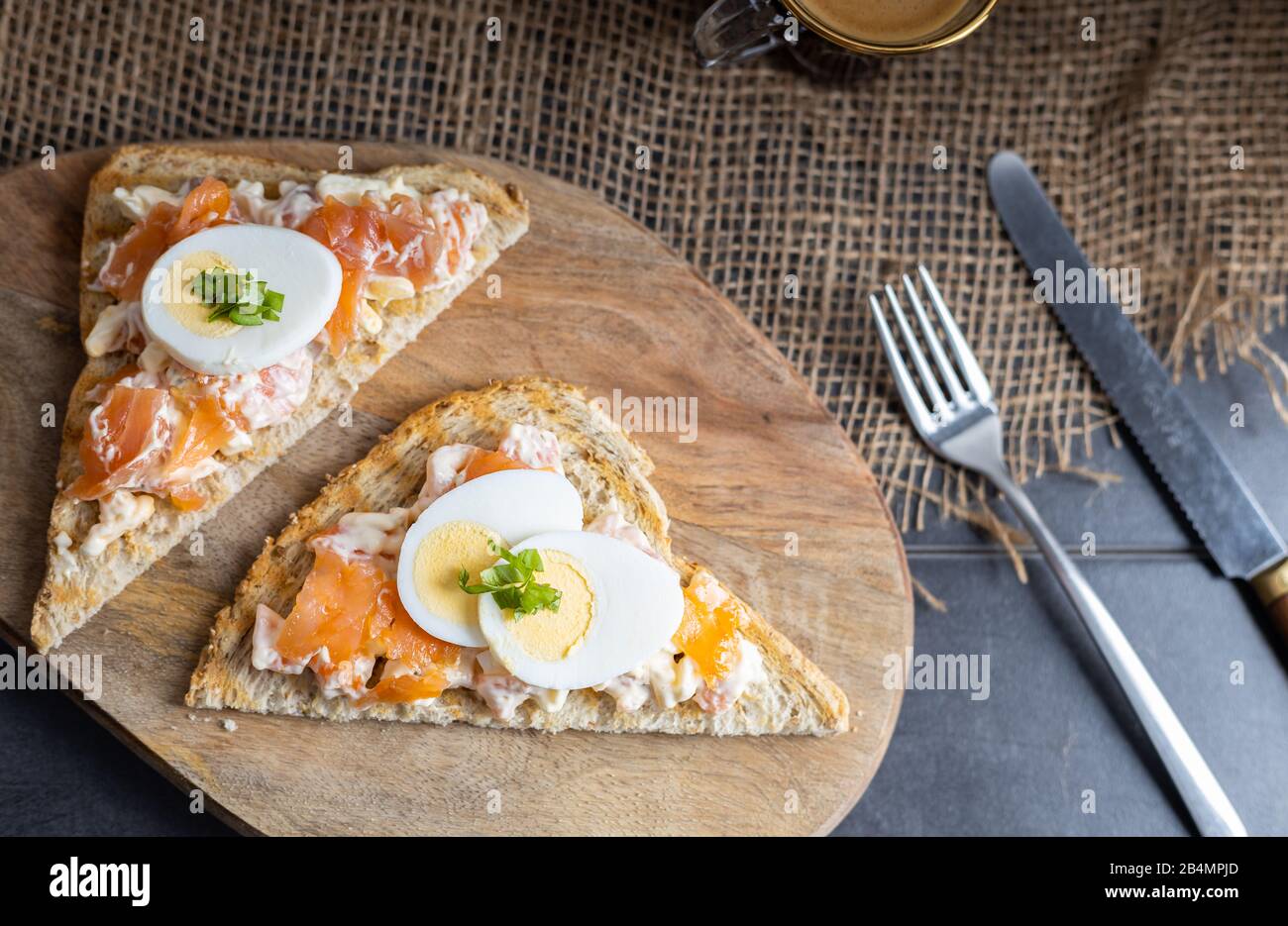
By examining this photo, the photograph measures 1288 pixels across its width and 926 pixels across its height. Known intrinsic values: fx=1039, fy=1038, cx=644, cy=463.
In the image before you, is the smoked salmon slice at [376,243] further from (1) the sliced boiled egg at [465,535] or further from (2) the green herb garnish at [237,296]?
(1) the sliced boiled egg at [465,535]

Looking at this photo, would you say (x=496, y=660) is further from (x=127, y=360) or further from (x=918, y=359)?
(x=918, y=359)

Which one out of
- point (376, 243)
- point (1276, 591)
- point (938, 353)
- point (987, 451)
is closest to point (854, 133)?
point (938, 353)

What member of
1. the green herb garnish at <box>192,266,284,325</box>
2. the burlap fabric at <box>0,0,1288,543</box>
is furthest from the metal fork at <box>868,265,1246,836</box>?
the green herb garnish at <box>192,266,284,325</box>

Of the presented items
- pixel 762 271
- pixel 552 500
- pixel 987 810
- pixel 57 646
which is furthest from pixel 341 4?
pixel 987 810

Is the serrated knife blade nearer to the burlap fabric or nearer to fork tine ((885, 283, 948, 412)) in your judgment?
the burlap fabric

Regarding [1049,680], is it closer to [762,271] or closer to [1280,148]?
[762,271]

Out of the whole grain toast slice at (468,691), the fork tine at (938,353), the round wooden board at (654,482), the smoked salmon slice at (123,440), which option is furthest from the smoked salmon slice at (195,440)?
the fork tine at (938,353)
